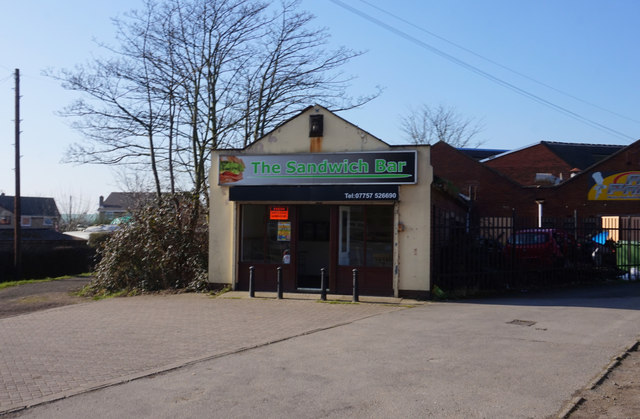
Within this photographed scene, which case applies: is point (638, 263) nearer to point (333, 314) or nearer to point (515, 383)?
point (333, 314)

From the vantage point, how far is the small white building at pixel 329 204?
14586 millimetres

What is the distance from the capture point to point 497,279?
52.5ft

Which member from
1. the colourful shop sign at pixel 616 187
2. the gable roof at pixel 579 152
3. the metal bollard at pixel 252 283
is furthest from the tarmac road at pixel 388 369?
the gable roof at pixel 579 152

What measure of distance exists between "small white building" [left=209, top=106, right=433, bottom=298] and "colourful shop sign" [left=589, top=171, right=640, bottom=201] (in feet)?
76.3

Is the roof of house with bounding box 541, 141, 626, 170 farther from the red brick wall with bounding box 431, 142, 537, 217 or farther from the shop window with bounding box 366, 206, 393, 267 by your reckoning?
the shop window with bounding box 366, 206, 393, 267

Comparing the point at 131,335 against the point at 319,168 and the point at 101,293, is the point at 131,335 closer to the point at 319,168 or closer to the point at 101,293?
the point at 319,168

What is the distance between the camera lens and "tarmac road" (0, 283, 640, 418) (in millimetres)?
6203

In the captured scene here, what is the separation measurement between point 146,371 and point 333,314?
528cm

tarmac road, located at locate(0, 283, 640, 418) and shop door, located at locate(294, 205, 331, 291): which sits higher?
shop door, located at locate(294, 205, 331, 291)

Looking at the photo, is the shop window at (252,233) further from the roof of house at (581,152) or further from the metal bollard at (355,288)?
the roof of house at (581,152)

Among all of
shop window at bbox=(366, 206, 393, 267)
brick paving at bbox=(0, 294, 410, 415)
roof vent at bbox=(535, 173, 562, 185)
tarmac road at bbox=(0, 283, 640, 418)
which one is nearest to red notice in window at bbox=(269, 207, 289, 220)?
shop window at bbox=(366, 206, 393, 267)

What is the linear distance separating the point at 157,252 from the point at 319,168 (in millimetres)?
6046

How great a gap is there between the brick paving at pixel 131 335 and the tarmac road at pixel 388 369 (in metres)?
0.14

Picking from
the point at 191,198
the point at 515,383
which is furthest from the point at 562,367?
the point at 191,198
